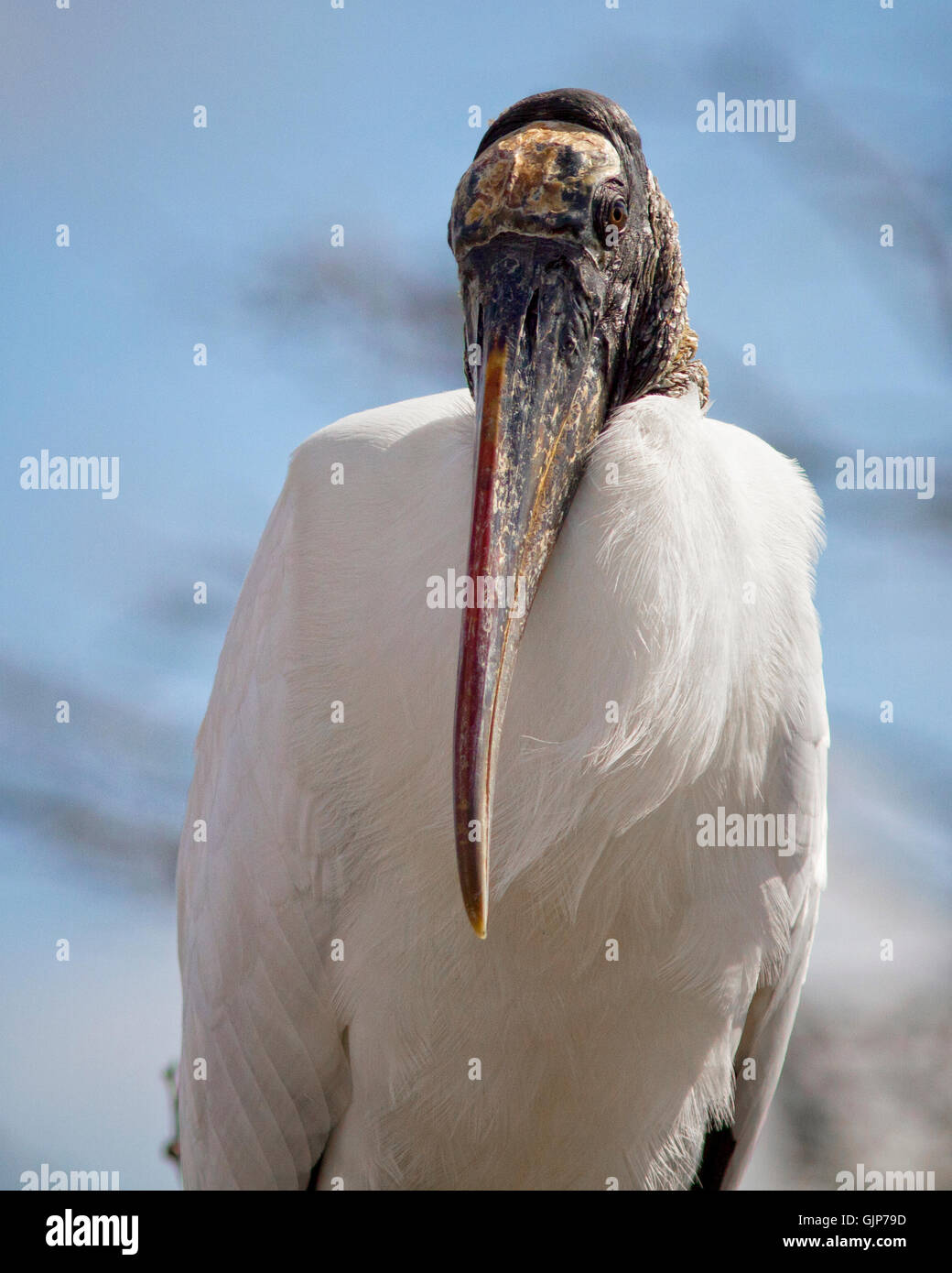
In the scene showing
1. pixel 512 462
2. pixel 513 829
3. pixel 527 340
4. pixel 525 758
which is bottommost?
pixel 513 829

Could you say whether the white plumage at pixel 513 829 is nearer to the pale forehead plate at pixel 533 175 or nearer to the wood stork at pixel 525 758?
the wood stork at pixel 525 758

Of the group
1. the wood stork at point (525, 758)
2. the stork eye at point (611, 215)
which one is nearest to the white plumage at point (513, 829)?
the wood stork at point (525, 758)

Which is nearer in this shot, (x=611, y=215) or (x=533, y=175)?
(x=533, y=175)

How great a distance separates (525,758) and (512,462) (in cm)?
48

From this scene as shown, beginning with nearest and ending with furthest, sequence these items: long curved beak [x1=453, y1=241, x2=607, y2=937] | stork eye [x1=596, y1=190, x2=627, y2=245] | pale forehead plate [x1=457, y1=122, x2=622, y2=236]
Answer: long curved beak [x1=453, y1=241, x2=607, y2=937], pale forehead plate [x1=457, y1=122, x2=622, y2=236], stork eye [x1=596, y1=190, x2=627, y2=245]

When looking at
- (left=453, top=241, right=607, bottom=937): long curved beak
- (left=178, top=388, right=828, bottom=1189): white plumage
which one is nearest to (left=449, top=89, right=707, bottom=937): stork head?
(left=453, top=241, right=607, bottom=937): long curved beak

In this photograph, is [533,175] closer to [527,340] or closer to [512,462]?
[527,340]

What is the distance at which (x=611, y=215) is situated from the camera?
2.04 metres

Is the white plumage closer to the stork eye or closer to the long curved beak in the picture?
the long curved beak

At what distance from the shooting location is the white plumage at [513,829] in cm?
196

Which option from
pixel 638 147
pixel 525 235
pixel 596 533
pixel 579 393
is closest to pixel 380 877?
pixel 596 533

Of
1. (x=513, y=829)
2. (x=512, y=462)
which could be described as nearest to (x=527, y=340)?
(x=512, y=462)

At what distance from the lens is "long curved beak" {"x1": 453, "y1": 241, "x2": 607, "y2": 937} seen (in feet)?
5.49
